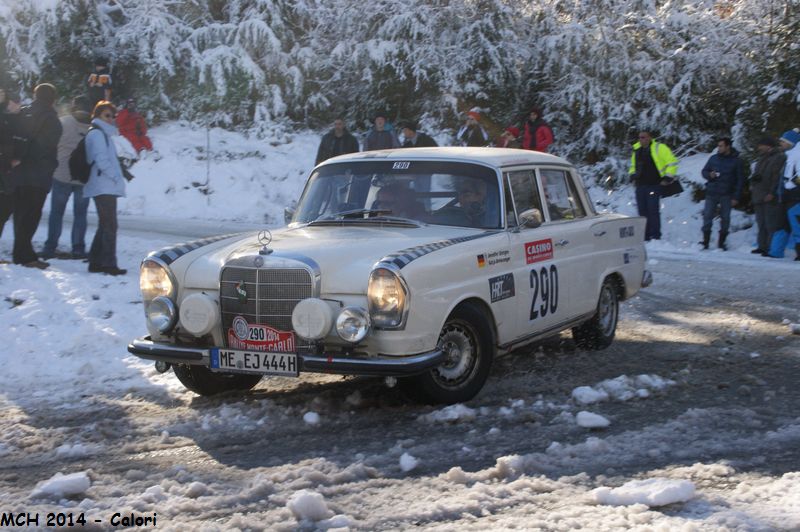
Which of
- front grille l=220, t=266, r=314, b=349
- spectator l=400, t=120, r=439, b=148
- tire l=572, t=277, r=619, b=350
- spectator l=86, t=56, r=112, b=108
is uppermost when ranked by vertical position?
spectator l=86, t=56, r=112, b=108

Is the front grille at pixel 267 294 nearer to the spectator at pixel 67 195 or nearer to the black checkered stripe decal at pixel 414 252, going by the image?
the black checkered stripe decal at pixel 414 252

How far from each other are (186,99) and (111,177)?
15076 mm

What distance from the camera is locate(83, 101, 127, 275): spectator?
10.8 meters

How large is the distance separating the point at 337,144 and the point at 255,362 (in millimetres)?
10289

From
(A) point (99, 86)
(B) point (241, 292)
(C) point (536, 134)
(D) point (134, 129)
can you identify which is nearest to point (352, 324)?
(B) point (241, 292)

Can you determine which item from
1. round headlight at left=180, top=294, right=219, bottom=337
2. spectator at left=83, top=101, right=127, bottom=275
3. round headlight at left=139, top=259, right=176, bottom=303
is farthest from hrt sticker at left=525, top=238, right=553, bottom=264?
spectator at left=83, top=101, right=127, bottom=275

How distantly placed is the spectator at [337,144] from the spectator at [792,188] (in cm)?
658

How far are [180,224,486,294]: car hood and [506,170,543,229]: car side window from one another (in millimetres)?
434

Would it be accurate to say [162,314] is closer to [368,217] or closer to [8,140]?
[368,217]

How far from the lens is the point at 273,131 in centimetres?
2444

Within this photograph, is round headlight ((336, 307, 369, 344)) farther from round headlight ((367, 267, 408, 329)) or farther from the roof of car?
the roof of car

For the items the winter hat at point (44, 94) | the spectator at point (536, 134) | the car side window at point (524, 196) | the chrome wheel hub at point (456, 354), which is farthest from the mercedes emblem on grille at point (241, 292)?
the spectator at point (536, 134)

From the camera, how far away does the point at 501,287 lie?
6.97 meters

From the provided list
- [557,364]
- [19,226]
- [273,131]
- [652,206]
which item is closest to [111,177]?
[19,226]
